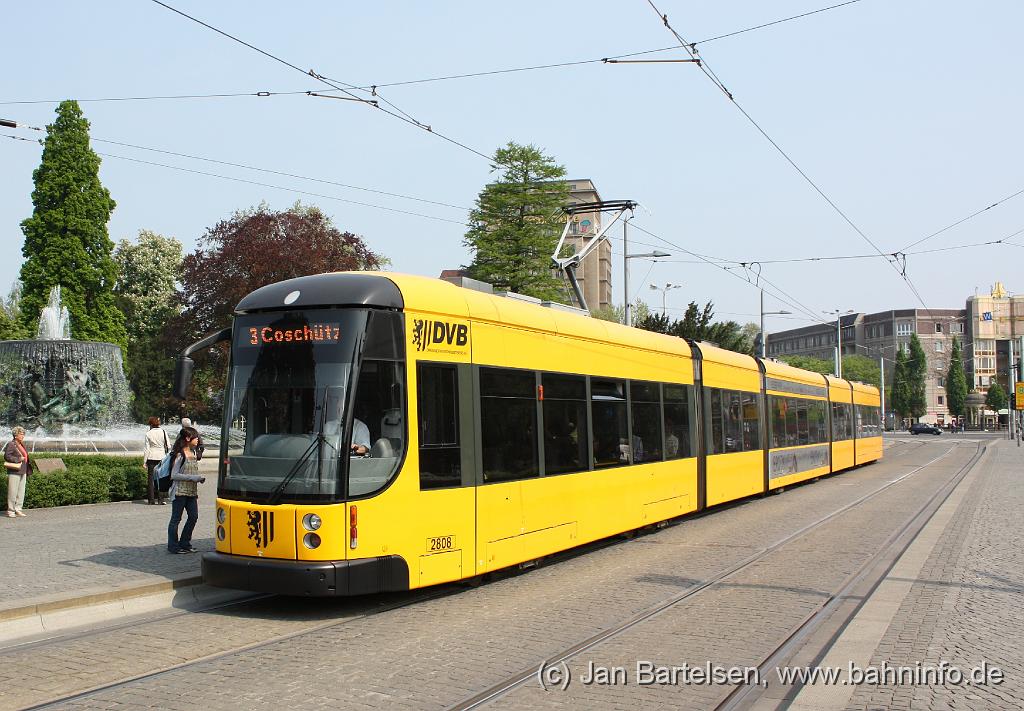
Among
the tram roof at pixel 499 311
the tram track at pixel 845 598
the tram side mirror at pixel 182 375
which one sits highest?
the tram roof at pixel 499 311

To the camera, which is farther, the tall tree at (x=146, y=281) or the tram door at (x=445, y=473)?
the tall tree at (x=146, y=281)

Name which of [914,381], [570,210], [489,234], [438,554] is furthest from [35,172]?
[914,381]

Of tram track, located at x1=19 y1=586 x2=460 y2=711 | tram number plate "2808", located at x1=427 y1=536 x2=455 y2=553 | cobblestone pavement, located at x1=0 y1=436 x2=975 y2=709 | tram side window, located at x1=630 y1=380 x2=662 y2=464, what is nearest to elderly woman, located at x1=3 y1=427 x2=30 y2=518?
cobblestone pavement, located at x1=0 y1=436 x2=975 y2=709

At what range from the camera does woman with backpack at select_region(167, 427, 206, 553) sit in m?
11.9

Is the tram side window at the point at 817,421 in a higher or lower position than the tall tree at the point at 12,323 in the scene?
lower

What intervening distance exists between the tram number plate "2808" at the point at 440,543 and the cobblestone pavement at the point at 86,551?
2.76m

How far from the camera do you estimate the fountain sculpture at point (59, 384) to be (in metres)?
30.6

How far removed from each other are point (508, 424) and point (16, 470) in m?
9.62

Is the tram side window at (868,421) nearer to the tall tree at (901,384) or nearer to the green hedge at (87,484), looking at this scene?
the green hedge at (87,484)

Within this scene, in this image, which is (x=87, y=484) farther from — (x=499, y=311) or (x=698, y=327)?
(x=698, y=327)

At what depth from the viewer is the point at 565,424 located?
39.0ft

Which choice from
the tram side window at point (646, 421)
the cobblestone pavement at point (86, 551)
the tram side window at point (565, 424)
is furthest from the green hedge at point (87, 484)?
the tram side window at point (565, 424)

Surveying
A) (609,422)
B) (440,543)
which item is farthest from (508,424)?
(609,422)

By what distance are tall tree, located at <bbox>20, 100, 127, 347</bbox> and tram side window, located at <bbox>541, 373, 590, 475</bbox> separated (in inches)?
1919
